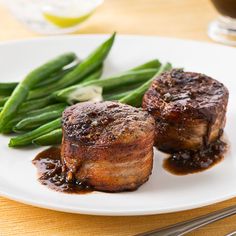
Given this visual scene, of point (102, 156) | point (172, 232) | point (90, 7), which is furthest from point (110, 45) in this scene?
point (172, 232)

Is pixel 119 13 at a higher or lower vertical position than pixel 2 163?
Answer: lower

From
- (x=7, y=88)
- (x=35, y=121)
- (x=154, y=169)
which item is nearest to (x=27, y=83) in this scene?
(x=7, y=88)

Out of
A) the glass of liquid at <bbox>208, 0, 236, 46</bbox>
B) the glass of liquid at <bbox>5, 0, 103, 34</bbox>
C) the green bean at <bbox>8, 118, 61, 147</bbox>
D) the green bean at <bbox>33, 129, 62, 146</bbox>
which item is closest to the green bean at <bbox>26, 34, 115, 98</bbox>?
the green bean at <bbox>8, 118, 61, 147</bbox>

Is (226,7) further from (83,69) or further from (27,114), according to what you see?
(27,114)

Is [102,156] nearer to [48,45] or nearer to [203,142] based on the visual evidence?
[203,142]

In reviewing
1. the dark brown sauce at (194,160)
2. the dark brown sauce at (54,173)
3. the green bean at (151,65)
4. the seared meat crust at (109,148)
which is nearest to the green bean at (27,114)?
the dark brown sauce at (54,173)

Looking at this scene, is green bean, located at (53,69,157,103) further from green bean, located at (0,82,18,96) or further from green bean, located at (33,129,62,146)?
green bean, located at (33,129,62,146)
